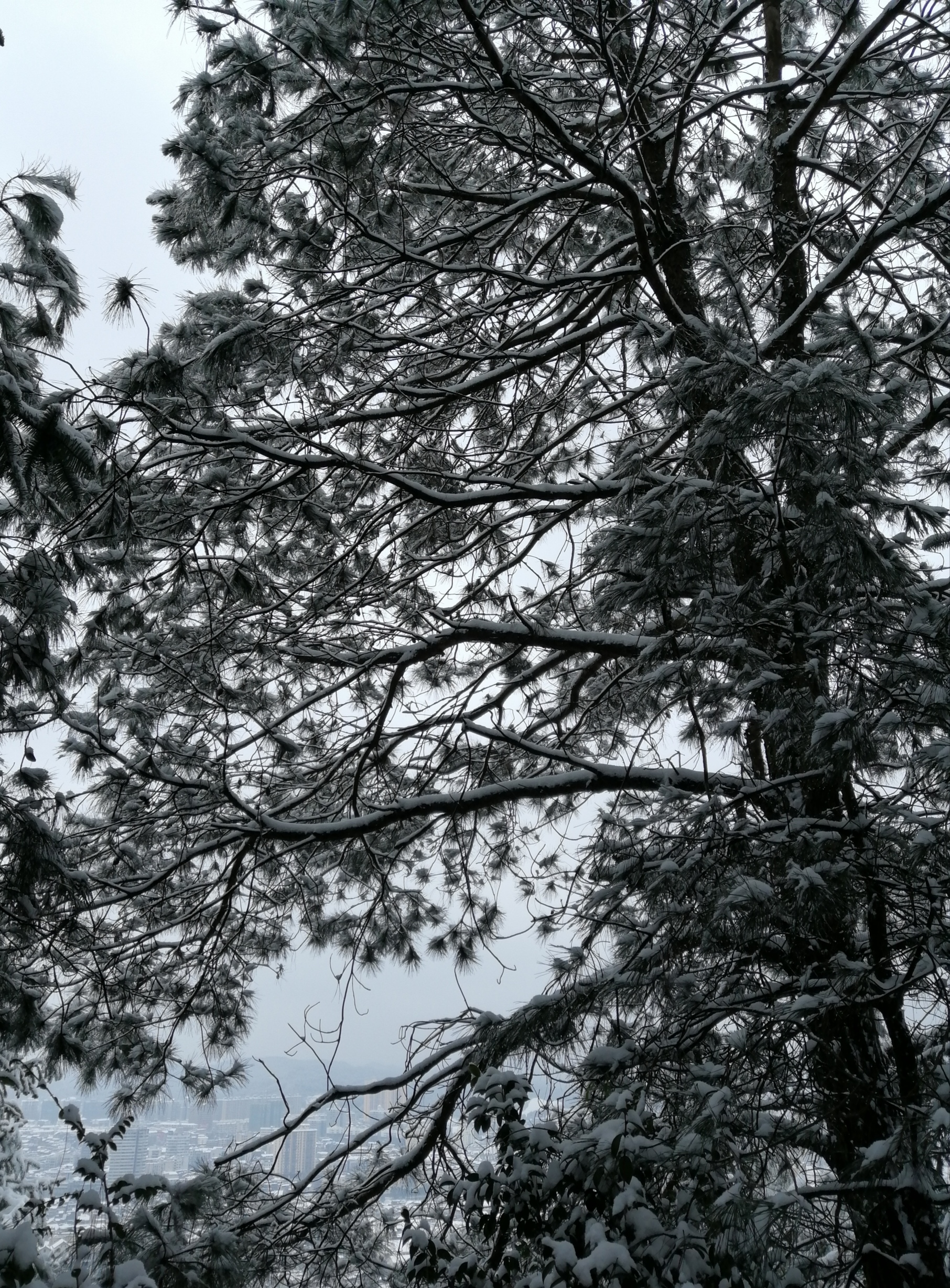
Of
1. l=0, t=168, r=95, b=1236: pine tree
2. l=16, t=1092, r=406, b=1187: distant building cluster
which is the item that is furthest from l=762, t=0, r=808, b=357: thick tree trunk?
l=16, t=1092, r=406, b=1187: distant building cluster

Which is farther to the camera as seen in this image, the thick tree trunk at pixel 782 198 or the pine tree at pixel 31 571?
the thick tree trunk at pixel 782 198

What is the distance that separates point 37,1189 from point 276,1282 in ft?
25.8

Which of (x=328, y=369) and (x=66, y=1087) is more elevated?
(x=328, y=369)

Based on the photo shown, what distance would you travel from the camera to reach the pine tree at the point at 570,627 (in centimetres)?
261

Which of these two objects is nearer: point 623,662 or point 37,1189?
point 623,662

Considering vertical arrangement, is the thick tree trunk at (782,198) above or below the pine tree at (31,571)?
above

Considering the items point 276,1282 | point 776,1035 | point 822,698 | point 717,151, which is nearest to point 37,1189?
point 276,1282

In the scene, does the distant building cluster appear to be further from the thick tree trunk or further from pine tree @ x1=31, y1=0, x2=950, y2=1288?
the thick tree trunk

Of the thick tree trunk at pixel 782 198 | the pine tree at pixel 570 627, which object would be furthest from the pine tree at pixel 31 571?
the thick tree trunk at pixel 782 198

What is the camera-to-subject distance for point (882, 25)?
3436 mm

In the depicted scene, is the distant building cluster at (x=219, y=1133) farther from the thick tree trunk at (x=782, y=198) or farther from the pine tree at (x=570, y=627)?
the thick tree trunk at (x=782, y=198)

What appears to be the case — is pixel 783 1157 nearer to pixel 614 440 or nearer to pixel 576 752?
pixel 576 752

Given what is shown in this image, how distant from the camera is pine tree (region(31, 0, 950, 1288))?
2.61m

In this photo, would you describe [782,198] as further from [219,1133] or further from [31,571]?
[219,1133]
